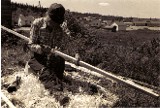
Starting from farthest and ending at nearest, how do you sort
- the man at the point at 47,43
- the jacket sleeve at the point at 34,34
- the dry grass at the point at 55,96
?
the jacket sleeve at the point at 34,34, the man at the point at 47,43, the dry grass at the point at 55,96

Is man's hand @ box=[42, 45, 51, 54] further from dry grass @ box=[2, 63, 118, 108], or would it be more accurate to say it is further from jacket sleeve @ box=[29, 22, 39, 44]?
dry grass @ box=[2, 63, 118, 108]

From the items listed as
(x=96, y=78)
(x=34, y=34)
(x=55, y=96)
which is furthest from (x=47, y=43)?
(x=96, y=78)

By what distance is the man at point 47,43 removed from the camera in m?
6.12

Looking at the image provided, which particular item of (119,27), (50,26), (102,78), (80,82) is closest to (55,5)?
(50,26)

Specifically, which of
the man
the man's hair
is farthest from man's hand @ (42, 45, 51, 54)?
the man's hair

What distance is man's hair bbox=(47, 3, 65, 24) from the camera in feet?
19.7

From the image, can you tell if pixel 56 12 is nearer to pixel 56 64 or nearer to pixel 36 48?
pixel 36 48

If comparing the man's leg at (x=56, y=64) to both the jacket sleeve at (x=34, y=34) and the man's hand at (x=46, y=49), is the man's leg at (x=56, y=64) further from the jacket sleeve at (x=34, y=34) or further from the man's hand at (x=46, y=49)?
the jacket sleeve at (x=34, y=34)

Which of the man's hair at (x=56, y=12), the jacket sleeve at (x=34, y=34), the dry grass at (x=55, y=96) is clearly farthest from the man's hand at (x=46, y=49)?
the dry grass at (x=55, y=96)

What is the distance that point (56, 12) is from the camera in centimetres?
606

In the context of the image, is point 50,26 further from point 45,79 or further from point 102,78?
point 102,78

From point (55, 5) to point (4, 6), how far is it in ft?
16.3

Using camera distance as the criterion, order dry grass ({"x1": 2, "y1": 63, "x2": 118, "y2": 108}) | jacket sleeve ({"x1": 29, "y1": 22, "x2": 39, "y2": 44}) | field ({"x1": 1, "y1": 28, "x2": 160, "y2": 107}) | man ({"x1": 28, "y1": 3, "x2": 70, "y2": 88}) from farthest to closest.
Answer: jacket sleeve ({"x1": 29, "y1": 22, "x2": 39, "y2": 44}) < man ({"x1": 28, "y1": 3, "x2": 70, "y2": 88}) < field ({"x1": 1, "y1": 28, "x2": 160, "y2": 107}) < dry grass ({"x1": 2, "y1": 63, "x2": 118, "y2": 108})

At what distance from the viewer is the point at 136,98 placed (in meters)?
6.11
